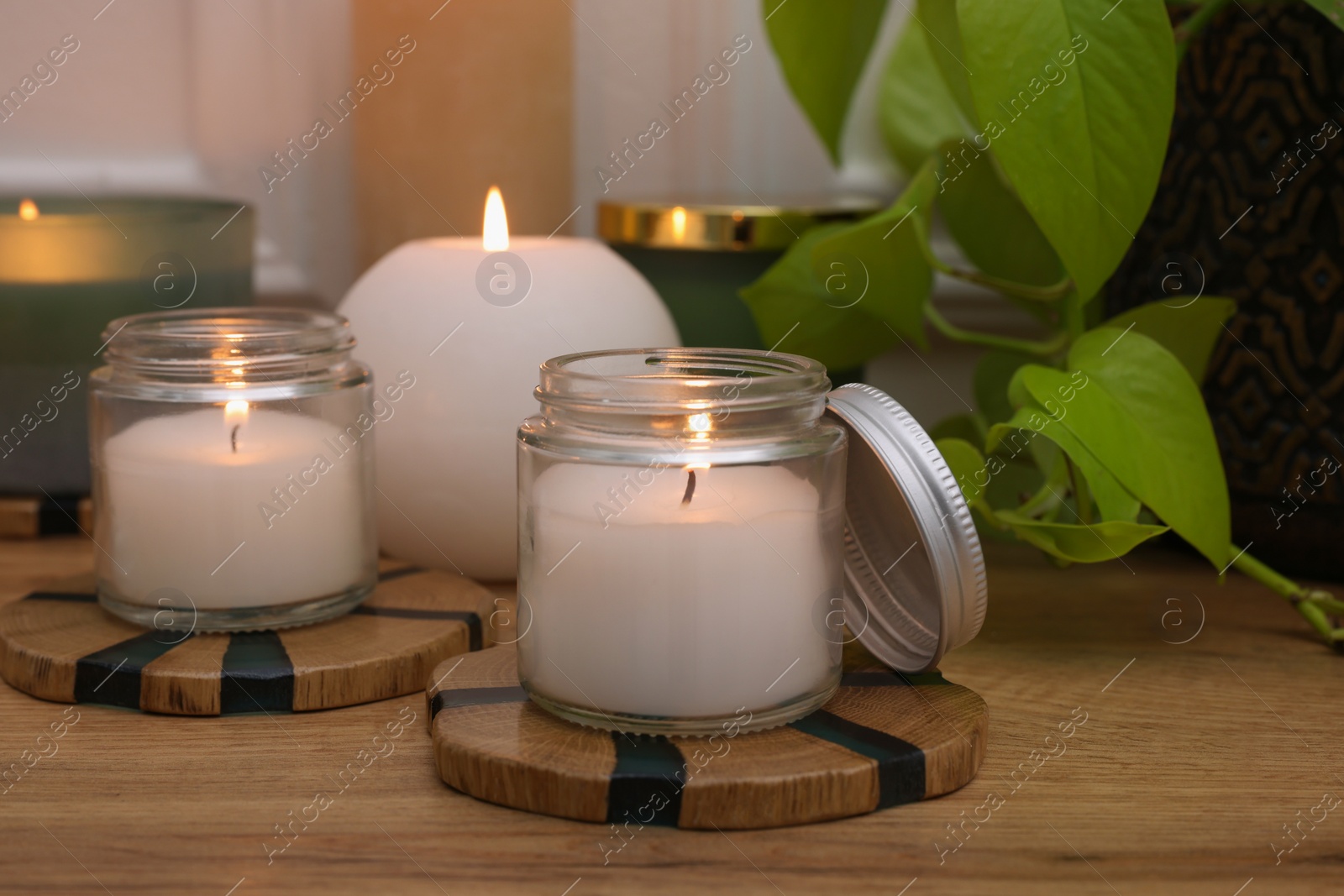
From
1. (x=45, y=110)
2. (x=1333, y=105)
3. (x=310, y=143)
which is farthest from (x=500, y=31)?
(x=1333, y=105)

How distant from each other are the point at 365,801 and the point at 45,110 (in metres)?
0.74

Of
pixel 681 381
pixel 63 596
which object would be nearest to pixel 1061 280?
pixel 681 381

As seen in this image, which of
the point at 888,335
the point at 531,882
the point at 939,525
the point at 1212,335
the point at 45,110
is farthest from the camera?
the point at 45,110

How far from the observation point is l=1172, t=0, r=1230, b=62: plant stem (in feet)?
2.23

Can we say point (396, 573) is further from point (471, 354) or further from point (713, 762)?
point (713, 762)

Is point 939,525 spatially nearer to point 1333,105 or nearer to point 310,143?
point 1333,105

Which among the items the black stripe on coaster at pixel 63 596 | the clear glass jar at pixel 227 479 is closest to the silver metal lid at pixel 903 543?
the clear glass jar at pixel 227 479

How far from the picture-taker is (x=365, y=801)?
1.51ft

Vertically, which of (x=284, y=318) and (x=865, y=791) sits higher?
(x=284, y=318)

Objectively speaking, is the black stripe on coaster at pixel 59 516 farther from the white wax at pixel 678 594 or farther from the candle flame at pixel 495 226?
the white wax at pixel 678 594

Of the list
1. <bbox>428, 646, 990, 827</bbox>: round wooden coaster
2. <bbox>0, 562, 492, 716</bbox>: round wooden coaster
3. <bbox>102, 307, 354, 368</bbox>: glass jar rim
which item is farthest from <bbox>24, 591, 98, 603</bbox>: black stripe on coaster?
<bbox>428, 646, 990, 827</bbox>: round wooden coaster

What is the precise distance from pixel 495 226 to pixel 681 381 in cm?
26

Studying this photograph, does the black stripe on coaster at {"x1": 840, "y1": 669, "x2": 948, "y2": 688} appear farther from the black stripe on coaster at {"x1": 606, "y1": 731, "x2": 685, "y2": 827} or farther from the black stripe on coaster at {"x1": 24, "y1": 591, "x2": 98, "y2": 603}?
the black stripe on coaster at {"x1": 24, "y1": 591, "x2": 98, "y2": 603}

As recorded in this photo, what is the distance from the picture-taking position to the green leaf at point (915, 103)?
2.97ft
